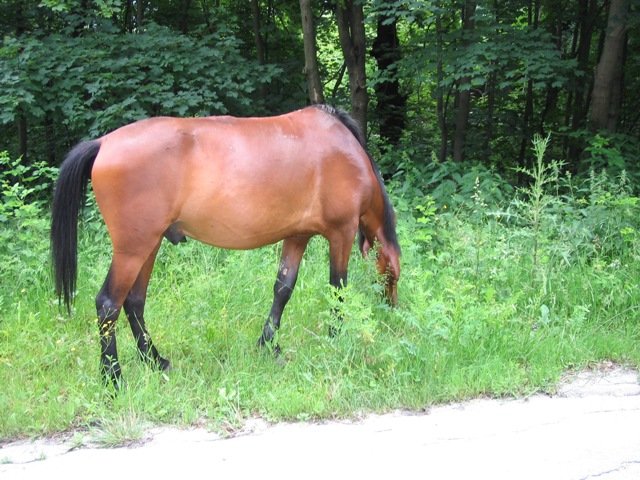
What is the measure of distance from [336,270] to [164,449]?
6.02ft

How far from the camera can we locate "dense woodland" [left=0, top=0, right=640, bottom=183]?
7.90m

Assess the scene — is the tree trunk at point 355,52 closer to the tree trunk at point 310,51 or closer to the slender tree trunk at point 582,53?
the tree trunk at point 310,51

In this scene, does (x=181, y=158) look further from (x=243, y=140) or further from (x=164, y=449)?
(x=164, y=449)

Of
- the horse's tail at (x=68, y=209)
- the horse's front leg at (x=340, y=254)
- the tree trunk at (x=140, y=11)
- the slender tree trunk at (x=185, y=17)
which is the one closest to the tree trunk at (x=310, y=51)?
the tree trunk at (x=140, y=11)

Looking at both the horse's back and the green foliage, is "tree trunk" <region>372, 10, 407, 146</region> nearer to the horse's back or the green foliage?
the green foliage

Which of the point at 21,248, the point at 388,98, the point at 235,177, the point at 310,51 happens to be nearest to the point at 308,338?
the point at 235,177

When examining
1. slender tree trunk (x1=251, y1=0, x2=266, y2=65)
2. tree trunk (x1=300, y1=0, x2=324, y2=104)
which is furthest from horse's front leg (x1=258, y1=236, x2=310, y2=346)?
slender tree trunk (x1=251, y1=0, x2=266, y2=65)

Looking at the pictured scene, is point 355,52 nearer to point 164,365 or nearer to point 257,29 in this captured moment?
point 257,29

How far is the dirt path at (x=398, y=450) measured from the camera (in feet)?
9.12

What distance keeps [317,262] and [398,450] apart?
315cm

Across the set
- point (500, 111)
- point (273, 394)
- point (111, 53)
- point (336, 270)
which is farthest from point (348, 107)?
point (273, 394)

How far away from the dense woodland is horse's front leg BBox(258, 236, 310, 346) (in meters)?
4.03

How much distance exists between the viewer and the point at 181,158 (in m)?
3.70

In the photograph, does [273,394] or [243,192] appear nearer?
[273,394]
